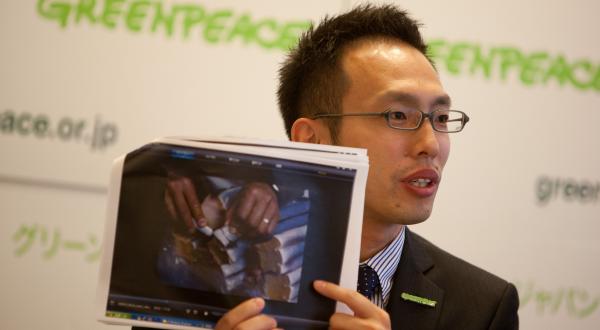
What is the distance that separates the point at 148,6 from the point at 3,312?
91 cm

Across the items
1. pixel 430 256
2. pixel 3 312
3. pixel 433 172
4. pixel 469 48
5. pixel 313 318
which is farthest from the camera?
pixel 469 48

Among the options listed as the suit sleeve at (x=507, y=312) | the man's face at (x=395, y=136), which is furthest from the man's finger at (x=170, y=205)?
the suit sleeve at (x=507, y=312)

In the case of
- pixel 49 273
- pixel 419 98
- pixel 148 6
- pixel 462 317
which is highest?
pixel 148 6

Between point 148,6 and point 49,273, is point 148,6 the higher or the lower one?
the higher one

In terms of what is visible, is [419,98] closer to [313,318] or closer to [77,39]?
[313,318]

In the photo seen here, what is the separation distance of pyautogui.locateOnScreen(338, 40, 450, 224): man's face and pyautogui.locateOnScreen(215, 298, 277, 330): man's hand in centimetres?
35

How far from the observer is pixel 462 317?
1285 mm

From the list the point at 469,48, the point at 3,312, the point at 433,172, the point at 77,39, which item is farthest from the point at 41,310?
the point at 469,48

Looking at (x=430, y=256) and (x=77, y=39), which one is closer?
(x=430, y=256)

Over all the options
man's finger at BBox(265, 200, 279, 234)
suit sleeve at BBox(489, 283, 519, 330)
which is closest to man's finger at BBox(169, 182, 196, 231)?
man's finger at BBox(265, 200, 279, 234)

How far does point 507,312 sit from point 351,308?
1.75 ft

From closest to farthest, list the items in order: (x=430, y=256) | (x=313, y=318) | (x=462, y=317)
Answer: (x=313, y=318), (x=462, y=317), (x=430, y=256)

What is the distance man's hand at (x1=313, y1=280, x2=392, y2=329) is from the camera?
92cm

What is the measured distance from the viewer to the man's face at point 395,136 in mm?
1168
